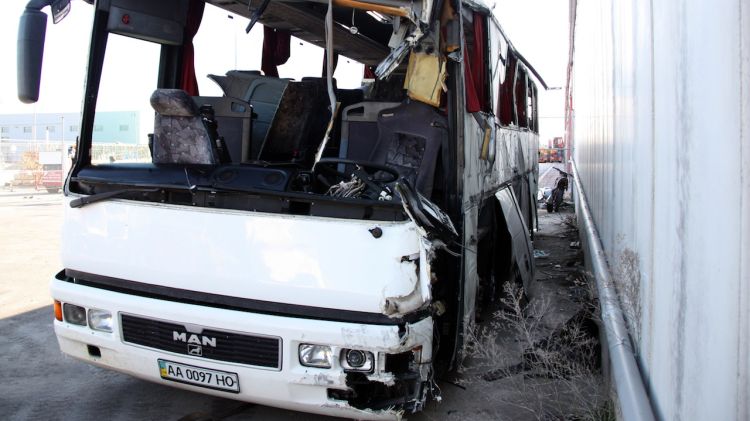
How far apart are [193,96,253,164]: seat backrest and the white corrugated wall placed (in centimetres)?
285

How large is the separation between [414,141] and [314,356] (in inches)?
63.8

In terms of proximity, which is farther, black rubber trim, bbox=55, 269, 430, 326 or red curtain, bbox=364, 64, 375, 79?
red curtain, bbox=364, 64, 375, 79

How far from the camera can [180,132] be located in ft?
13.9

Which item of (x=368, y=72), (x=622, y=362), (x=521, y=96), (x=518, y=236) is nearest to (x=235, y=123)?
(x=368, y=72)

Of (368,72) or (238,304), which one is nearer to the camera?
(238,304)

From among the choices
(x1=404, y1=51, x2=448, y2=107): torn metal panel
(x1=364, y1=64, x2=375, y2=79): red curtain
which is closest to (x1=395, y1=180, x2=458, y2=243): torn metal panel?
(x1=404, y1=51, x2=448, y2=107): torn metal panel

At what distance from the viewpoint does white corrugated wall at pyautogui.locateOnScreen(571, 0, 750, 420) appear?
142cm

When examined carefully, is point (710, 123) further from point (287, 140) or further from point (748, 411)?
point (287, 140)

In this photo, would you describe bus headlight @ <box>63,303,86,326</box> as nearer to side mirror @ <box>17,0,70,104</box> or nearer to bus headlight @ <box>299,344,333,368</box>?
side mirror @ <box>17,0,70,104</box>

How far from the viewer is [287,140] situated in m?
4.88

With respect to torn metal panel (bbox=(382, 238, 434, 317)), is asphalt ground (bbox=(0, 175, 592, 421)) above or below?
below

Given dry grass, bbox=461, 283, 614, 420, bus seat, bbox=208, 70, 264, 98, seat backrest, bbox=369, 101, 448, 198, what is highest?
bus seat, bbox=208, 70, 264, 98

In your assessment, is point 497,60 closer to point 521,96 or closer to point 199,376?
point 521,96

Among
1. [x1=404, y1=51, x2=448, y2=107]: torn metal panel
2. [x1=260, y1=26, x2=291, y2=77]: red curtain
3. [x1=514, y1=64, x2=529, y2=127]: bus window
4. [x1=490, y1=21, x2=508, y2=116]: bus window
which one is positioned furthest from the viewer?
[x1=514, y1=64, x2=529, y2=127]: bus window
